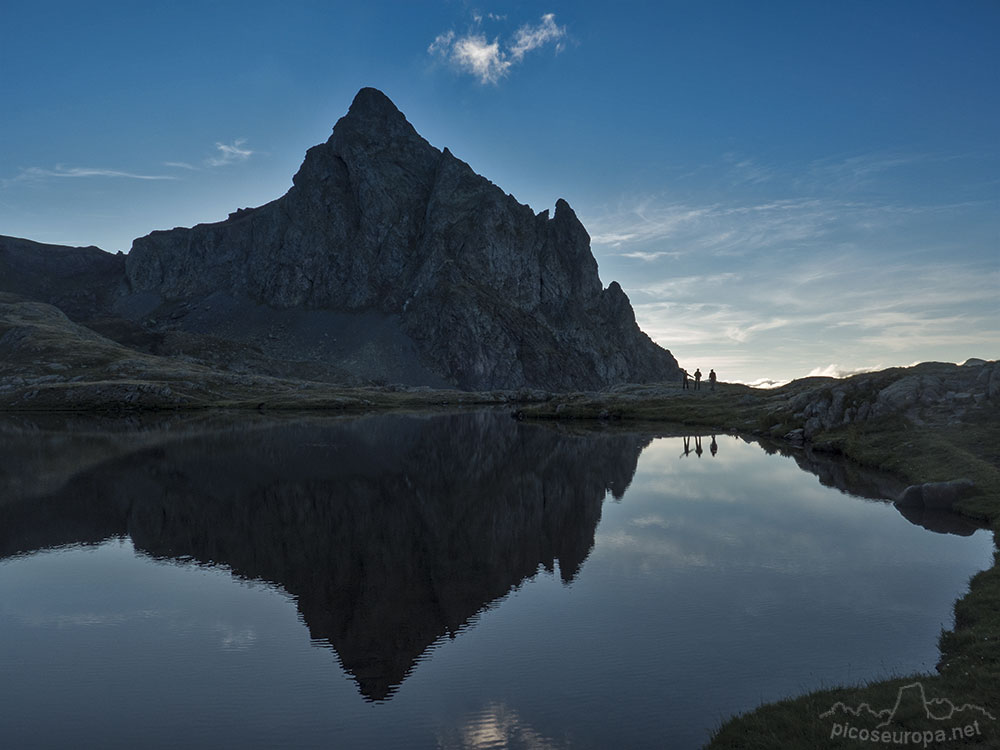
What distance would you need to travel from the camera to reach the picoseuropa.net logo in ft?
42.8

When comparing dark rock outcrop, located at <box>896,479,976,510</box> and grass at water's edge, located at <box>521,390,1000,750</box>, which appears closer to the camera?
grass at water's edge, located at <box>521,390,1000,750</box>

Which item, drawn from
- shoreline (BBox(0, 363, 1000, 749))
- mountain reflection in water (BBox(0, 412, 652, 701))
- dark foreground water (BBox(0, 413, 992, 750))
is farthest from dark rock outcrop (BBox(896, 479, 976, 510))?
mountain reflection in water (BBox(0, 412, 652, 701))

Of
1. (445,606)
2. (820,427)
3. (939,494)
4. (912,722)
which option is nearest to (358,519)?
(445,606)

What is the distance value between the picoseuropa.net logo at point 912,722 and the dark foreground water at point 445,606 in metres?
2.98

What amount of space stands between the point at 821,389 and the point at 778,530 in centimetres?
5335

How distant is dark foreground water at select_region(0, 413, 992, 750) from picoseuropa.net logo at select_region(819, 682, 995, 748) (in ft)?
9.76

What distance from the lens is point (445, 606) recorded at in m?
24.6

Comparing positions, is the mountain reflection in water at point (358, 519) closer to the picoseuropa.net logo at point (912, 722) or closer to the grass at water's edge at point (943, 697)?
the grass at water's edge at point (943, 697)

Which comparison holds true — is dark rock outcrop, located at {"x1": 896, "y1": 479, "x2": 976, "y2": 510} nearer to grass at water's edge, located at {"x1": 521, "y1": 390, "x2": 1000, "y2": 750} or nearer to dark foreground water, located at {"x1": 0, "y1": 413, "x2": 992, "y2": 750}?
grass at water's edge, located at {"x1": 521, "y1": 390, "x2": 1000, "y2": 750}

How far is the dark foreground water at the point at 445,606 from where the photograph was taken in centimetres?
1647

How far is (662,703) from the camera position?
16812 millimetres

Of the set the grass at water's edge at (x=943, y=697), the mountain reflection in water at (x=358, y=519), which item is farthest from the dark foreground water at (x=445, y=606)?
the grass at water's edge at (x=943, y=697)

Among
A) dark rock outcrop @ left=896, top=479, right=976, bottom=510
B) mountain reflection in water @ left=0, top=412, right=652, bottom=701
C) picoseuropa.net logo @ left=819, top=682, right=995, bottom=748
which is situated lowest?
mountain reflection in water @ left=0, top=412, right=652, bottom=701

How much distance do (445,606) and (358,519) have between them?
16.4m
